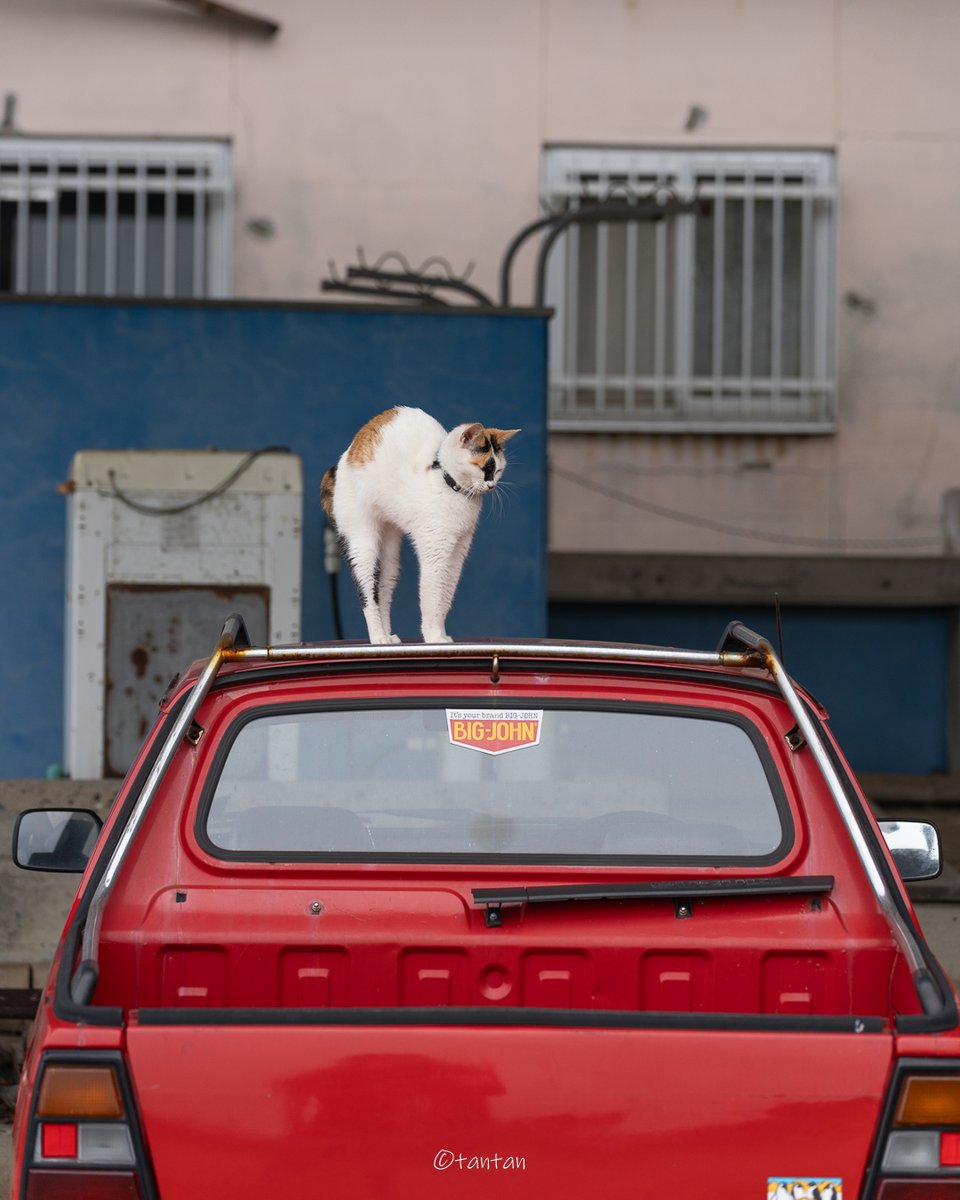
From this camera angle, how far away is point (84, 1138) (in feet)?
7.02

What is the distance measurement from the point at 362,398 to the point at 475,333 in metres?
0.63

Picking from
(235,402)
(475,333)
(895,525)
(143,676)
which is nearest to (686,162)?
(895,525)

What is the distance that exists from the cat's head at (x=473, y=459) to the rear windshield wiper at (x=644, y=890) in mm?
1167

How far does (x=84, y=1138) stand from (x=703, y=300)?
8.94 meters

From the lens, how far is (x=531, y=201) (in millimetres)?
10125

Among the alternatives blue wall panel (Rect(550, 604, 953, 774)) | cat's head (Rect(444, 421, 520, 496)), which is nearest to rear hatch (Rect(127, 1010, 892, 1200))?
cat's head (Rect(444, 421, 520, 496))

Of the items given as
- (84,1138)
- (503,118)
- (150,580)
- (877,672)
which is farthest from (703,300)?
(84,1138)

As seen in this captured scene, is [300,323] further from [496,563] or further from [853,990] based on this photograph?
[853,990]

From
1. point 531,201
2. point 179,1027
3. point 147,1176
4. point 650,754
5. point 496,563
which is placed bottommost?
point 147,1176

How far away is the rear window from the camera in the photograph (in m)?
2.93

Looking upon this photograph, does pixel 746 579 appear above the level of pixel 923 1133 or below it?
above

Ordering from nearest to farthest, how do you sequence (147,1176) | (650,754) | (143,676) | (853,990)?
(147,1176)
(853,990)
(650,754)
(143,676)

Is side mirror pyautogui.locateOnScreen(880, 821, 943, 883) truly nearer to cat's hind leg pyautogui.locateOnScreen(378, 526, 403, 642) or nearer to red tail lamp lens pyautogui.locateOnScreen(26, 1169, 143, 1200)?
cat's hind leg pyautogui.locateOnScreen(378, 526, 403, 642)

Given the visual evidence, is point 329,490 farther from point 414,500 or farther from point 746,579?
point 746,579
